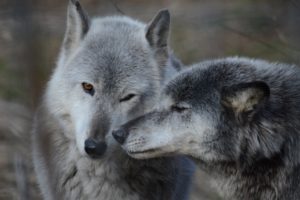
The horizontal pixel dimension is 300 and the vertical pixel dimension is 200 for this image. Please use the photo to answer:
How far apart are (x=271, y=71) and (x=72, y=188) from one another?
165 centimetres

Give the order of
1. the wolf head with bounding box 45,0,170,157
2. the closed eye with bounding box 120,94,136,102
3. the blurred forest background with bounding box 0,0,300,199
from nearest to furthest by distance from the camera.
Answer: the blurred forest background with bounding box 0,0,300,199
the wolf head with bounding box 45,0,170,157
the closed eye with bounding box 120,94,136,102

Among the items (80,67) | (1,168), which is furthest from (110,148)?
(1,168)

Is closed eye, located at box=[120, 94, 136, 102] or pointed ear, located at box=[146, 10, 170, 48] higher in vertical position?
pointed ear, located at box=[146, 10, 170, 48]

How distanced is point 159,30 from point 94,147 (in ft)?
3.39

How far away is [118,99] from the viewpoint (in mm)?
4500

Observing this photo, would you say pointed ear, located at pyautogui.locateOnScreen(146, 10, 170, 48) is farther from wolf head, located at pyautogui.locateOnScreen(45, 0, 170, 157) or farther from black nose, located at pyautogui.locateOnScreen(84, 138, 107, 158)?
black nose, located at pyautogui.locateOnScreen(84, 138, 107, 158)

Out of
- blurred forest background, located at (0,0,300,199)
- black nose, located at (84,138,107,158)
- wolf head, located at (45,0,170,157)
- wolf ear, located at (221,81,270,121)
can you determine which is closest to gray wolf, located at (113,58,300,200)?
wolf ear, located at (221,81,270,121)

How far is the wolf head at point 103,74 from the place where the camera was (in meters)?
4.39

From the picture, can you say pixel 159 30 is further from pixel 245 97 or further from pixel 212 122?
pixel 245 97

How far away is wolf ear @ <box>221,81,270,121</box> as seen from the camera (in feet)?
12.1

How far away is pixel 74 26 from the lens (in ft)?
15.9

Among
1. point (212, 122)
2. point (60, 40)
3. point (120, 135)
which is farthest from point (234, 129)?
point (60, 40)

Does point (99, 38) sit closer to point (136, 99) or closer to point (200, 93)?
point (136, 99)

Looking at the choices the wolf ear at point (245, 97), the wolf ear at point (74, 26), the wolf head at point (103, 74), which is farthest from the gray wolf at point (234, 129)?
the wolf ear at point (74, 26)
